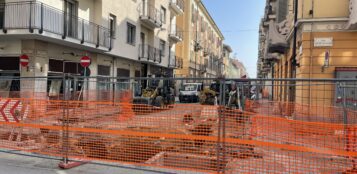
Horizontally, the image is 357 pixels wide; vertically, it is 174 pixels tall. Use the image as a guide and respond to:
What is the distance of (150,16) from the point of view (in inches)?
1046

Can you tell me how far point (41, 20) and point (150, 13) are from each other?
48.1ft

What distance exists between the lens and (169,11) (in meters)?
33.2

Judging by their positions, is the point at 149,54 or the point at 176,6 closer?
the point at 149,54

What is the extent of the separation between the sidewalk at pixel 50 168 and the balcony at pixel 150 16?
20.6 m

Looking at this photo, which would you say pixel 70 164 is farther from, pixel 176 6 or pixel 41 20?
pixel 176 6

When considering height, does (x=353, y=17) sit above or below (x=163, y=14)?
below

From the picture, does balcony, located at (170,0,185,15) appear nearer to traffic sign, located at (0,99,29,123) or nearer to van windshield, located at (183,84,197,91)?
van windshield, located at (183,84,197,91)

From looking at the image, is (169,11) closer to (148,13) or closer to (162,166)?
(148,13)

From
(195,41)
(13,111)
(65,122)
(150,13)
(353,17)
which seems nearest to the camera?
(65,122)

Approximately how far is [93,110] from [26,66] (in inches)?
368

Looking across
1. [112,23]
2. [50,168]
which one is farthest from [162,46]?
[50,168]

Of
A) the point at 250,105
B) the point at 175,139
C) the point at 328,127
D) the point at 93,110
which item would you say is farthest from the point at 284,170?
the point at 93,110

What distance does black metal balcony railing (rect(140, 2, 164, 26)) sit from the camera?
25.7 m

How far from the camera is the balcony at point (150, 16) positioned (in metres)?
25.7
